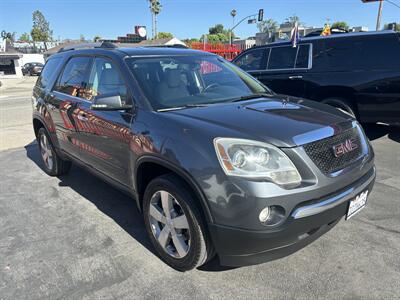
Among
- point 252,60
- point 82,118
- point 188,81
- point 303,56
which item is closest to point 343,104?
point 303,56

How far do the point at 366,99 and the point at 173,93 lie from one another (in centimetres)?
421

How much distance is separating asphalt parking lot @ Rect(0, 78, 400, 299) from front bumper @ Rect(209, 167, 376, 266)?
1.29ft

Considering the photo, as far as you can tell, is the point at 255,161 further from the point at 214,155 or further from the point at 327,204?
the point at 327,204

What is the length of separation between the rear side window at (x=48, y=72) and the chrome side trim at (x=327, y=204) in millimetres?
4005

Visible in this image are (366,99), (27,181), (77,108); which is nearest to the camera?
(77,108)

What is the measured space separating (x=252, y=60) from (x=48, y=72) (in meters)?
4.39

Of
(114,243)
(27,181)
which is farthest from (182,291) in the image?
(27,181)

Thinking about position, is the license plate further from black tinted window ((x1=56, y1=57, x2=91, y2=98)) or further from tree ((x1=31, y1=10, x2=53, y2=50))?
tree ((x1=31, y1=10, x2=53, y2=50))

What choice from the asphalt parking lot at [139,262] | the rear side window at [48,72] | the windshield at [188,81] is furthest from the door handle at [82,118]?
the rear side window at [48,72]

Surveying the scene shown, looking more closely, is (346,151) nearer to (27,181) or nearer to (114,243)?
(114,243)

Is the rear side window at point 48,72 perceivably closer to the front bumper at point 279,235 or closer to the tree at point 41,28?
the front bumper at point 279,235

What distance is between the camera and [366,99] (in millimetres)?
6211

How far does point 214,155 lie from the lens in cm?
244

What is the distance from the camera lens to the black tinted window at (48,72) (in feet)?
16.8
